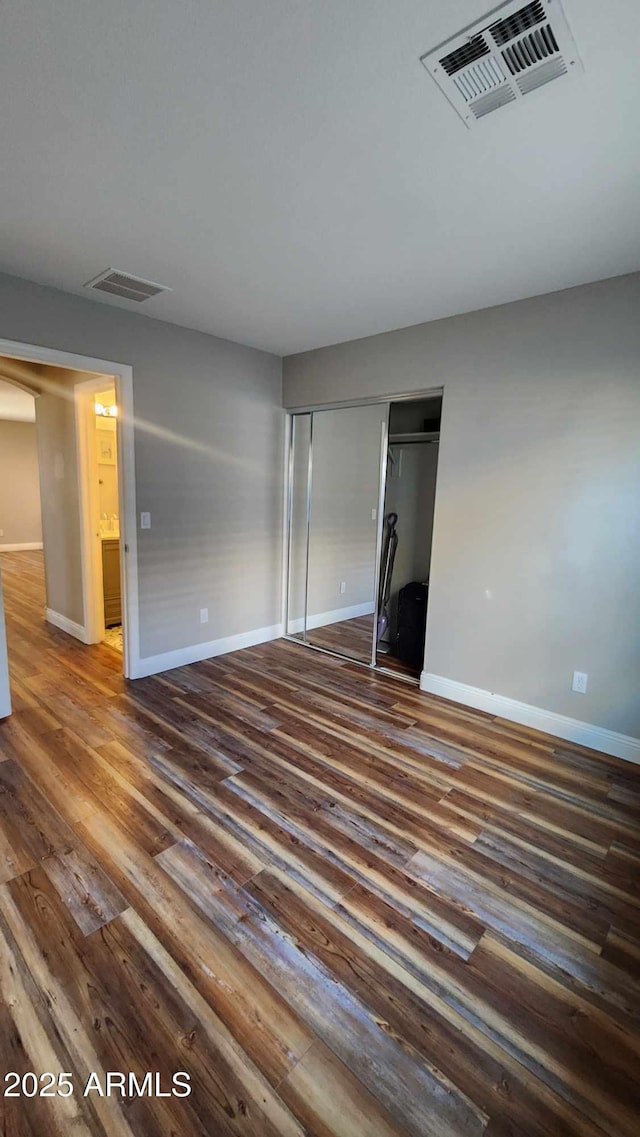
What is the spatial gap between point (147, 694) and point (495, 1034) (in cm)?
271

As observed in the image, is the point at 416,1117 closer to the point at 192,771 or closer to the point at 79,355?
the point at 192,771

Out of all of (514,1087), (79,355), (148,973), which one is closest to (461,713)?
(514,1087)

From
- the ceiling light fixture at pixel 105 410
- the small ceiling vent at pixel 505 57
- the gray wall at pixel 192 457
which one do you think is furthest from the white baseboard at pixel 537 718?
the ceiling light fixture at pixel 105 410

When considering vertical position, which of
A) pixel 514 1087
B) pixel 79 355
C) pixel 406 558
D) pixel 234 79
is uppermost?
pixel 234 79

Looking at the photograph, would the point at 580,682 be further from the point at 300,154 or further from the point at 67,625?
the point at 67,625

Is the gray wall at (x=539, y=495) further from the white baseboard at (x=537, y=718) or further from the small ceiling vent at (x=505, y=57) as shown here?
the small ceiling vent at (x=505, y=57)

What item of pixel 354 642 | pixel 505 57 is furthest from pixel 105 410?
pixel 505 57

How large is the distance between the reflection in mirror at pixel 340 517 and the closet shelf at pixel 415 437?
50 centimetres

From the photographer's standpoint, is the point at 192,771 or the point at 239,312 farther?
the point at 239,312

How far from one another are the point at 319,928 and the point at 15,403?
8.17m

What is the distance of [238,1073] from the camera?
120cm

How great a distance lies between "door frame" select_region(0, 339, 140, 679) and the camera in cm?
299

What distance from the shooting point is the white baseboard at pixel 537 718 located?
2.74 metres

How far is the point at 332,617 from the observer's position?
5164 millimetres
